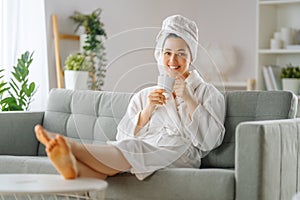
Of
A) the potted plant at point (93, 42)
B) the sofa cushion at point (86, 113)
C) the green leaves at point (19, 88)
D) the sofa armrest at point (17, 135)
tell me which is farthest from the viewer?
the potted plant at point (93, 42)

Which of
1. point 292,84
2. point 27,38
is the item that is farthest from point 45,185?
point 292,84

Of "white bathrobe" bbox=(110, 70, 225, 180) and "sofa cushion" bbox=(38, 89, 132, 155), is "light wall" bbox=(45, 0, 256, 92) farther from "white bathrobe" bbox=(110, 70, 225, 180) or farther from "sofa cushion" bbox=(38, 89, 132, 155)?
"white bathrobe" bbox=(110, 70, 225, 180)

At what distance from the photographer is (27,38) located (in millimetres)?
4566

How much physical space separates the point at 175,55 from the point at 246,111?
45 cm

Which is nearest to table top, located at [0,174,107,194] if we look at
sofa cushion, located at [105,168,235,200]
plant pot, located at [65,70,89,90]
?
sofa cushion, located at [105,168,235,200]

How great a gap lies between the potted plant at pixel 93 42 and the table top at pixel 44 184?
220cm

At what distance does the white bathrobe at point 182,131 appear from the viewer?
2887 mm

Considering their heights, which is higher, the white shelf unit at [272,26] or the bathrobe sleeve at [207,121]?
the white shelf unit at [272,26]

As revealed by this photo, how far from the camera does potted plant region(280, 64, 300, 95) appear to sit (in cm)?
476

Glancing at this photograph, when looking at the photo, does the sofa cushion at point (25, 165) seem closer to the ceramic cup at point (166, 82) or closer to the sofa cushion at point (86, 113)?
the sofa cushion at point (86, 113)

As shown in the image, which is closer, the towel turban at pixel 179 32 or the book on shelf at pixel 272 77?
the towel turban at pixel 179 32

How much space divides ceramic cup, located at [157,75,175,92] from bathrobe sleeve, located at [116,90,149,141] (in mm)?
160

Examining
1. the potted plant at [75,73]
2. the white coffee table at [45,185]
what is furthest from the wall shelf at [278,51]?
the white coffee table at [45,185]

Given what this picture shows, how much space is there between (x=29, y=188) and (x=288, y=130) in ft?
3.78
